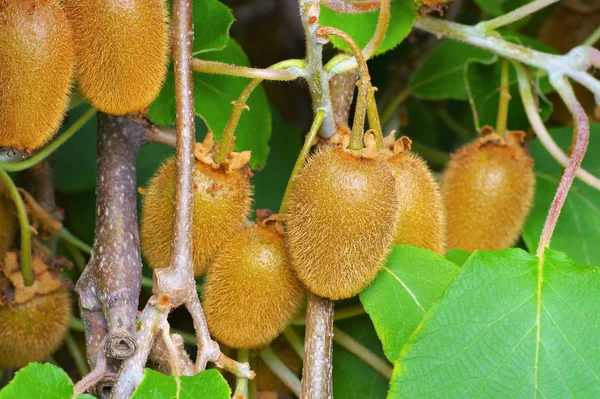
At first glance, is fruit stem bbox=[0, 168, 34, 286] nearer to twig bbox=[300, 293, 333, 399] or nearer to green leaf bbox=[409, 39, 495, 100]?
twig bbox=[300, 293, 333, 399]

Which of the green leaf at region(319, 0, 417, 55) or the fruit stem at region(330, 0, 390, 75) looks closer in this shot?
the fruit stem at region(330, 0, 390, 75)

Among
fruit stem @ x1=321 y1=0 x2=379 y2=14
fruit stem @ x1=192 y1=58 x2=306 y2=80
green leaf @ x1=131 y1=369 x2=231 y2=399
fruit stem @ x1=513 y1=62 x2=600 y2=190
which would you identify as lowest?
green leaf @ x1=131 y1=369 x2=231 y2=399

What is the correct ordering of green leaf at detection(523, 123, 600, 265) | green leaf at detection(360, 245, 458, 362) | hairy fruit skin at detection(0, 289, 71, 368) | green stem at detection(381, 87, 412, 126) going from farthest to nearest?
green stem at detection(381, 87, 412, 126), green leaf at detection(523, 123, 600, 265), hairy fruit skin at detection(0, 289, 71, 368), green leaf at detection(360, 245, 458, 362)

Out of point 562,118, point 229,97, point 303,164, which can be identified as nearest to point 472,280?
point 303,164

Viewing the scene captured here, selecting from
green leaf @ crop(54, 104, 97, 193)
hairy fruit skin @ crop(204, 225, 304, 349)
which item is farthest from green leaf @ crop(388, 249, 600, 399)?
green leaf @ crop(54, 104, 97, 193)

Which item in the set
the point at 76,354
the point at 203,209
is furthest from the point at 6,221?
the point at 203,209

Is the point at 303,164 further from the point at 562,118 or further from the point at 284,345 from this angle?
the point at 562,118

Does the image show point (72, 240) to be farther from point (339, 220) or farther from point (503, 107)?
point (503, 107)
